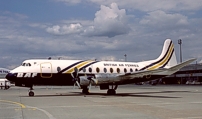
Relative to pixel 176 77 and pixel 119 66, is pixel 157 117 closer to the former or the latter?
pixel 119 66

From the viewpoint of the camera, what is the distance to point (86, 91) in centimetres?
3234

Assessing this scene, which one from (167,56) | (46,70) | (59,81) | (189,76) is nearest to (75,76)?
(59,81)

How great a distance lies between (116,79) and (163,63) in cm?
930

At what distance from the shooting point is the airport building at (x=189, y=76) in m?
98.4

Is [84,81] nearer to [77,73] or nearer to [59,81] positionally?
[77,73]

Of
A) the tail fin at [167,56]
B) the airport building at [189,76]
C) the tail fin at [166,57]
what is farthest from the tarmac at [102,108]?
the airport building at [189,76]

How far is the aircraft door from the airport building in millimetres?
73542

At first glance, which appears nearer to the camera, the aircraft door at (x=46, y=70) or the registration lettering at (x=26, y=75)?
the registration lettering at (x=26, y=75)

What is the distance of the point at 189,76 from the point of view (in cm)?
10788

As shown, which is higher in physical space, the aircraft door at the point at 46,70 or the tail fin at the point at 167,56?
the tail fin at the point at 167,56

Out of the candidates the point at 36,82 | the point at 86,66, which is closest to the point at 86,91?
the point at 86,66

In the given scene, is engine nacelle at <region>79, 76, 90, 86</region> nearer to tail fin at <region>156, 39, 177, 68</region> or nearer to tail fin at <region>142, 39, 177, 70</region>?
tail fin at <region>142, 39, 177, 70</region>

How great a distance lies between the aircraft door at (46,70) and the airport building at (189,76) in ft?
241

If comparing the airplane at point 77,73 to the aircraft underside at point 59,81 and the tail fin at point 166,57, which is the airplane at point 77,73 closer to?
the aircraft underside at point 59,81
